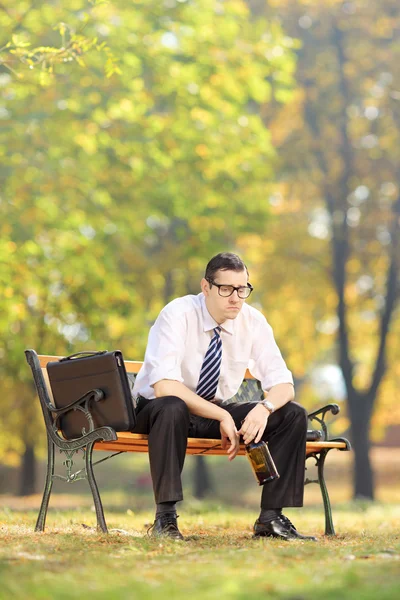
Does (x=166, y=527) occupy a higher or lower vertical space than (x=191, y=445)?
lower

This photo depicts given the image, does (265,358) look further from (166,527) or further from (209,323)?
(166,527)

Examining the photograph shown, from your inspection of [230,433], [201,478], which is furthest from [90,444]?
[201,478]

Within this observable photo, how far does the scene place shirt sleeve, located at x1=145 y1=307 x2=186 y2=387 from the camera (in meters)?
5.23

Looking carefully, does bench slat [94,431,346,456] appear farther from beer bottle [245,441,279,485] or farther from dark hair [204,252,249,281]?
dark hair [204,252,249,281]

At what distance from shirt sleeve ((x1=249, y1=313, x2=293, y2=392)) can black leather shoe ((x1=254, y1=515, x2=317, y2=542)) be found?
0.83m

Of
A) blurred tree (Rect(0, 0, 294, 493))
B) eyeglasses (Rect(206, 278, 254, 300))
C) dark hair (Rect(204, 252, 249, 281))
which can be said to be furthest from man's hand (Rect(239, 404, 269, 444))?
blurred tree (Rect(0, 0, 294, 493))

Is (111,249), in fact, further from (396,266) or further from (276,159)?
(396,266)

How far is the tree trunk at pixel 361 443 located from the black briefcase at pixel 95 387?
12.1m

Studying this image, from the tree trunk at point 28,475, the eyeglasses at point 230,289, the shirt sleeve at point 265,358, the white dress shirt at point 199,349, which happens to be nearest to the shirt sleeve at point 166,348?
the white dress shirt at point 199,349

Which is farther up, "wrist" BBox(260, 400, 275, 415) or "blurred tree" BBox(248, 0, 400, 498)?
"blurred tree" BBox(248, 0, 400, 498)

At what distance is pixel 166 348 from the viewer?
530 centimetres

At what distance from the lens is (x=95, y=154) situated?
13.2m

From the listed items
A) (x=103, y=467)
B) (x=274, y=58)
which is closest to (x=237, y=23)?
(x=274, y=58)

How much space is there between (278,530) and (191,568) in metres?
1.68
